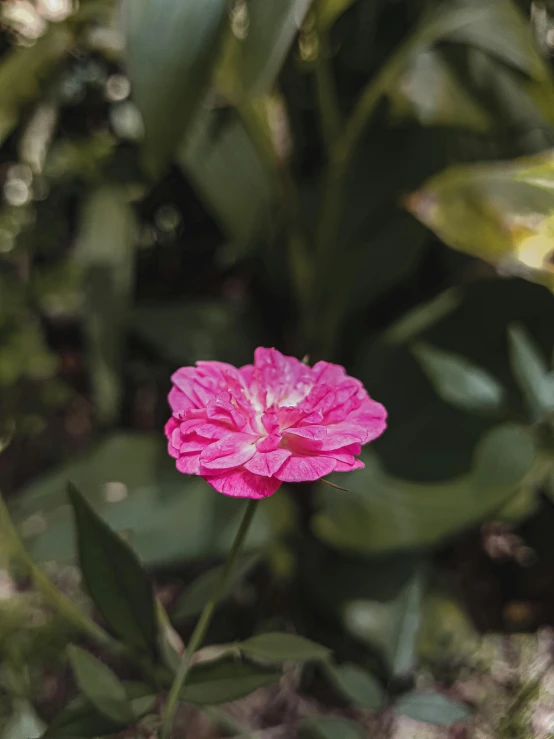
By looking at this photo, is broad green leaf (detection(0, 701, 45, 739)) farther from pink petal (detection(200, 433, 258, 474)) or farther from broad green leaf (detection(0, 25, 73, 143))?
broad green leaf (detection(0, 25, 73, 143))

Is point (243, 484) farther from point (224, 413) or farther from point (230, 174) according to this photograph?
point (230, 174)

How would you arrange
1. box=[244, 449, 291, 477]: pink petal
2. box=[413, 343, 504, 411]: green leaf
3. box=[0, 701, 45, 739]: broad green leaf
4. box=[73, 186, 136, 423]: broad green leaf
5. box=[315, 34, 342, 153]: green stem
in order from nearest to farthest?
box=[244, 449, 291, 477]: pink petal
box=[0, 701, 45, 739]: broad green leaf
box=[413, 343, 504, 411]: green leaf
box=[315, 34, 342, 153]: green stem
box=[73, 186, 136, 423]: broad green leaf

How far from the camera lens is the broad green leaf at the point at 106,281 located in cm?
69

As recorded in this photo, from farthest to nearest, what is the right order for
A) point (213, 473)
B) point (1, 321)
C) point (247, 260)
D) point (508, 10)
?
point (247, 260), point (1, 321), point (508, 10), point (213, 473)

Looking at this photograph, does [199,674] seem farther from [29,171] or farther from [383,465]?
[29,171]

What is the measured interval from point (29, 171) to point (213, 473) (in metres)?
0.63

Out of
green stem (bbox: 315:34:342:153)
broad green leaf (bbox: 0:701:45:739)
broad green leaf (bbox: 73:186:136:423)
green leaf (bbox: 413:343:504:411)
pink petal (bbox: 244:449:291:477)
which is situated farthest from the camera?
broad green leaf (bbox: 73:186:136:423)

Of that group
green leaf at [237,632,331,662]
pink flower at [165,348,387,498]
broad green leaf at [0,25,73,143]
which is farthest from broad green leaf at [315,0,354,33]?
green leaf at [237,632,331,662]

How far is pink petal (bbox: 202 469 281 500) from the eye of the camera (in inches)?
9.3

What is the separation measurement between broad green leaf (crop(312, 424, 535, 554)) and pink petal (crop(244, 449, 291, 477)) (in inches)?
13.1

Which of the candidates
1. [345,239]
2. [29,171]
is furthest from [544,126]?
[29,171]

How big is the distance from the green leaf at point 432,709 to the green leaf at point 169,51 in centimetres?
40

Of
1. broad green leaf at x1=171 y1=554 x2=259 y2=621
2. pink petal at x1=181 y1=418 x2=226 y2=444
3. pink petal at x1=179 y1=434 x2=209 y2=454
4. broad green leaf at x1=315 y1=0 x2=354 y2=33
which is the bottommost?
broad green leaf at x1=171 y1=554 x2=259 y2=621

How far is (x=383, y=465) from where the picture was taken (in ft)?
2.00
